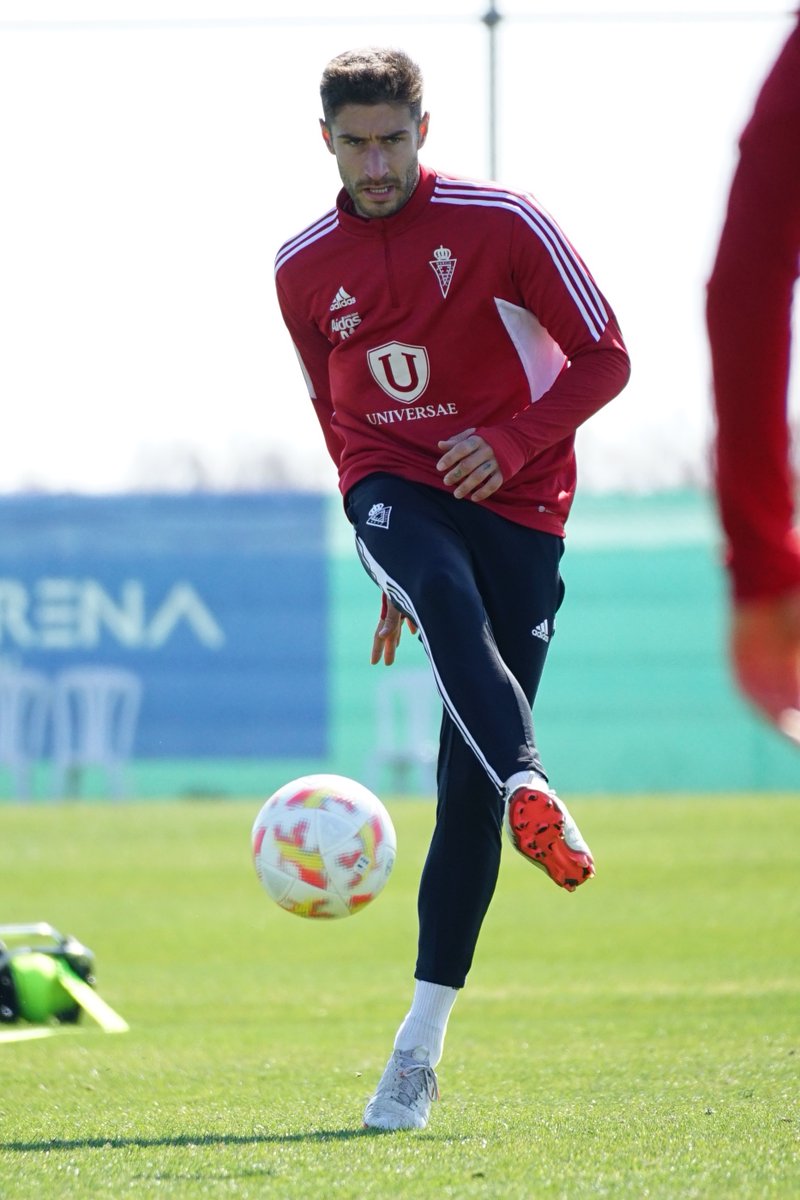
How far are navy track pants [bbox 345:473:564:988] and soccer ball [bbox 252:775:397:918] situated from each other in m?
0.22

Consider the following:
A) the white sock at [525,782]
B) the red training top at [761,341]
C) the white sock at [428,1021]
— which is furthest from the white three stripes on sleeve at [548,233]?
the red training top at [761,341]

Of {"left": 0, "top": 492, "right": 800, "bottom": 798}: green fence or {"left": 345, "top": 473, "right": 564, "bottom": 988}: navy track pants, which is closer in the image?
{"left": 345, "top": 473, "right": 564, "bottom": 988}: navy track pants

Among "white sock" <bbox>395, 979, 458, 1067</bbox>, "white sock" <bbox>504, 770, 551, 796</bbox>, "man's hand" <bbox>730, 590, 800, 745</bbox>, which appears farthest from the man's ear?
"man's hand" <bbox>730, 590, 800, 745</bbox>

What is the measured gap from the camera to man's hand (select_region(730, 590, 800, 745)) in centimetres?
195

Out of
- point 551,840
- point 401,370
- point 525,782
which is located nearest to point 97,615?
point 401,370

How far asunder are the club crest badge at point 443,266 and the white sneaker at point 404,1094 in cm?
157

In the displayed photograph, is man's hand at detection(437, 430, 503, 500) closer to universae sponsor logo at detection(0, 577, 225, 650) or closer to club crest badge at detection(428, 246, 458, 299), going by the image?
club crest badge at detection(428, 246, 458, 299)

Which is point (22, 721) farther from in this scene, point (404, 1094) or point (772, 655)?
point (772, 655)

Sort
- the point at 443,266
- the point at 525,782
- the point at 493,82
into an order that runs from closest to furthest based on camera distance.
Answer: the point at 525,782 → the point at 443,266 → the point at 493,82

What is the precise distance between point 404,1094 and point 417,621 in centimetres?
92

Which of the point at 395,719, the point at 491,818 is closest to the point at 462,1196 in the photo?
the point at 491,818

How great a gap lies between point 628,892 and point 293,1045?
4.68 m

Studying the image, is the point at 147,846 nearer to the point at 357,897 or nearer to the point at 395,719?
the point at 395,719

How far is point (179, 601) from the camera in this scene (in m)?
14.7
